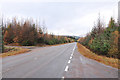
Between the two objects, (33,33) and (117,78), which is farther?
(33,33)

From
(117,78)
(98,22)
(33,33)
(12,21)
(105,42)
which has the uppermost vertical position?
(12,21)

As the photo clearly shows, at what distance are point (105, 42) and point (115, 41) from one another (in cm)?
236

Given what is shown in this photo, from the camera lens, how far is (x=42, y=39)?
47.4 meters

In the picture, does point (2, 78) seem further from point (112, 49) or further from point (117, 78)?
point (112, 49)

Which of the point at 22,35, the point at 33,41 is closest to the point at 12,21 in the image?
the point at 22,35

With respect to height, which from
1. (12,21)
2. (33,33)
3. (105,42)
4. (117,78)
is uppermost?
(12,21)

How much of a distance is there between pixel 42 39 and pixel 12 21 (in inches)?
1387

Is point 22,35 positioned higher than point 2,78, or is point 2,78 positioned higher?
point 22,35

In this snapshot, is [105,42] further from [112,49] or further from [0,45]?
[0,45]

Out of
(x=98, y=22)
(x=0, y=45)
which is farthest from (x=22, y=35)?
(x=98, y=22)

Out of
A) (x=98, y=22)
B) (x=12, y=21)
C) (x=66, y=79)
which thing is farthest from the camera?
(x=12, y=21)

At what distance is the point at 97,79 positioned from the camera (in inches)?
176

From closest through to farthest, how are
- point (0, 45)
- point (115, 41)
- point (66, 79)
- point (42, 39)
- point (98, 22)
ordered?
point (66, 79)
point (115, 41)
point (0, 45)
point (98, 22)
point (42, 39)

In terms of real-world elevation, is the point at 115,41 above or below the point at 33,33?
below
